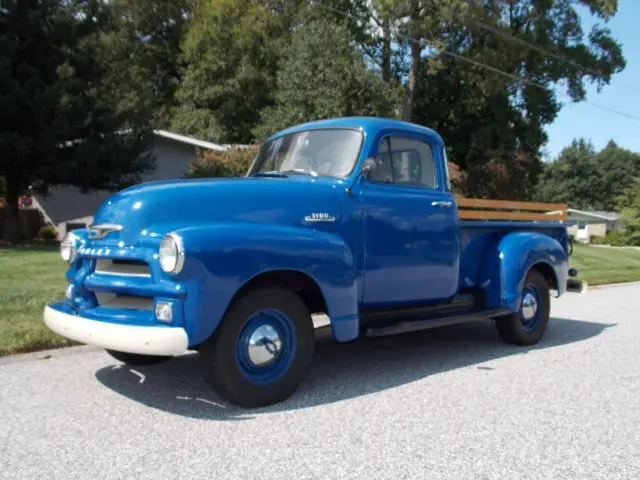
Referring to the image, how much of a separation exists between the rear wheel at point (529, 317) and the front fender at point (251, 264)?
100 inches

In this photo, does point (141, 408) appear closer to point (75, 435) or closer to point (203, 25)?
point (75, 435)

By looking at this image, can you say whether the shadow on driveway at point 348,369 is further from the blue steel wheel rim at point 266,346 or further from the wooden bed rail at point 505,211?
the wooden bed rail at point 505,211

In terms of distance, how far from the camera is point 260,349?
4691 mm

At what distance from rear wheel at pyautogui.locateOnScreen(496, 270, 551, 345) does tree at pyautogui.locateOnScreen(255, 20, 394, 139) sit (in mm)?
20437

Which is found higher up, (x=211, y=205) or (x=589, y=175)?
(x=589, y=175)

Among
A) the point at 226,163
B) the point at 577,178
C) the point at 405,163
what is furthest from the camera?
the point at 577,178

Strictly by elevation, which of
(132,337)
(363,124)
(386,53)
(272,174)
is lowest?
(132,337)

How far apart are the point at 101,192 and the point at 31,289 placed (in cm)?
1770

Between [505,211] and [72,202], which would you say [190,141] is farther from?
[505,211]

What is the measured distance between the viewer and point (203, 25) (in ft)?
133

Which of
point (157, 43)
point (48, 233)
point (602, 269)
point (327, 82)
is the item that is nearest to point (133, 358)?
point (602, 269)

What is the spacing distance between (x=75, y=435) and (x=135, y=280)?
1044 mm

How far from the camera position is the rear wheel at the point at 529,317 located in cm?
707

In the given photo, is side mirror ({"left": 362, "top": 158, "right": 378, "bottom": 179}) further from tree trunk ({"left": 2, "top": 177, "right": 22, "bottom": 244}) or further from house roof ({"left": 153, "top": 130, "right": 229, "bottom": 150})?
house roof ({"left": 153, "top": 130, "right": 229, "bottom": 150})
